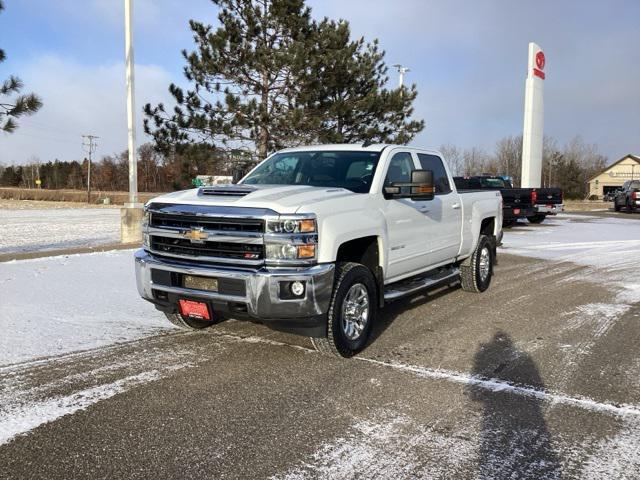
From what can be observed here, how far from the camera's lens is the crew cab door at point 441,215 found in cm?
645

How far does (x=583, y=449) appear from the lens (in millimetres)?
3334

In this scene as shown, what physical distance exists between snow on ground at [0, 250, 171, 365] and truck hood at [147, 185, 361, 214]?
5.18ft

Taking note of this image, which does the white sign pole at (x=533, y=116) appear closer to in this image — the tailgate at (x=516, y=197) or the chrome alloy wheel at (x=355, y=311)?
the tailgate at (x=516, y=197)

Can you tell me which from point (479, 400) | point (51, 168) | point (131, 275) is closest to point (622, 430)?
point (479, 400)

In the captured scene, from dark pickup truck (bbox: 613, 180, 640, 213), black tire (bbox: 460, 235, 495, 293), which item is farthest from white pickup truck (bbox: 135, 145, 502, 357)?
dark pickup truck (bbox: 613, 180, 640, 213)

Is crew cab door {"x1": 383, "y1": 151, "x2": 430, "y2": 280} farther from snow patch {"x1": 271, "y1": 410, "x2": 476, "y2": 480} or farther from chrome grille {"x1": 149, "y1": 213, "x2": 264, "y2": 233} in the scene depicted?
snow patch {"x1": 271, "y1": 410, "x2": 476, "y2": 480}

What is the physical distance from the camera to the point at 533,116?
3066 cm

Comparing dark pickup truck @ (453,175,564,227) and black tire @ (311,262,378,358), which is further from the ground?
dark pickup truck @ (453,175,564,227)

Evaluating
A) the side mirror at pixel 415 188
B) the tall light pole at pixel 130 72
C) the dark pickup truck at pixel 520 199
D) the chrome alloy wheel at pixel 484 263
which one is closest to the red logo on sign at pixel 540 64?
the dark pickup truck at pixel 520 199

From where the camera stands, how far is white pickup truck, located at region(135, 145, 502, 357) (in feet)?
14.5

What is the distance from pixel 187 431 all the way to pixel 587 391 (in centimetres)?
300

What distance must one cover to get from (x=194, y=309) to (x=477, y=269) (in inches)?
182

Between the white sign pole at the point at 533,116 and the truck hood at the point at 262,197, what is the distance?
2804 cm

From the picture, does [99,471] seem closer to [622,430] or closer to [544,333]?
[622,430]
